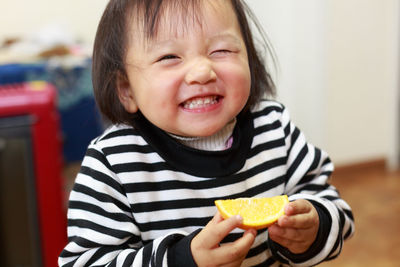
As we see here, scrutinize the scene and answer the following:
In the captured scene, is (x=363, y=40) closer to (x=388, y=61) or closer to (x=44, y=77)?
(x=388, y=61)

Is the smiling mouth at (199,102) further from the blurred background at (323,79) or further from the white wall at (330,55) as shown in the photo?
the white wall at (330,55)

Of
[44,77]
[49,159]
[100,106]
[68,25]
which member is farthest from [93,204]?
[68,25]

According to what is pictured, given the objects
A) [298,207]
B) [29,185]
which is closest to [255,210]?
[298,207]

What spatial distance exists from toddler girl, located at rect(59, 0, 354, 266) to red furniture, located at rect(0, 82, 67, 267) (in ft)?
2.54

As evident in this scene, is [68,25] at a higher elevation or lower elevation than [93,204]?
higher

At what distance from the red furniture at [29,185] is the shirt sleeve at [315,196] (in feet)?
2.93

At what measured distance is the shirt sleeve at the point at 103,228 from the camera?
0.73 meters

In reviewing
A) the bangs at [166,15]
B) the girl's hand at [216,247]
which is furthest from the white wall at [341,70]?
the girl's hand at [216,247]

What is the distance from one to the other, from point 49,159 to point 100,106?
77 cm

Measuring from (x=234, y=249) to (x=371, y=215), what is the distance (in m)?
2.08

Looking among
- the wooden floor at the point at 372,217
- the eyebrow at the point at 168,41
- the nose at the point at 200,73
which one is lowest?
the wooden floor at the point at 372,217

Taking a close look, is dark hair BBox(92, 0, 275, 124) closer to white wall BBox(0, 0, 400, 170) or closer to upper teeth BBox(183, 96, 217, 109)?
upper teeth BBox(183, 96, 217, 109)

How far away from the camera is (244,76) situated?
78 centimetres

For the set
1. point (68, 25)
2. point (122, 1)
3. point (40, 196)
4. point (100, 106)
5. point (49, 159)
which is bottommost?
point (40, 196)
